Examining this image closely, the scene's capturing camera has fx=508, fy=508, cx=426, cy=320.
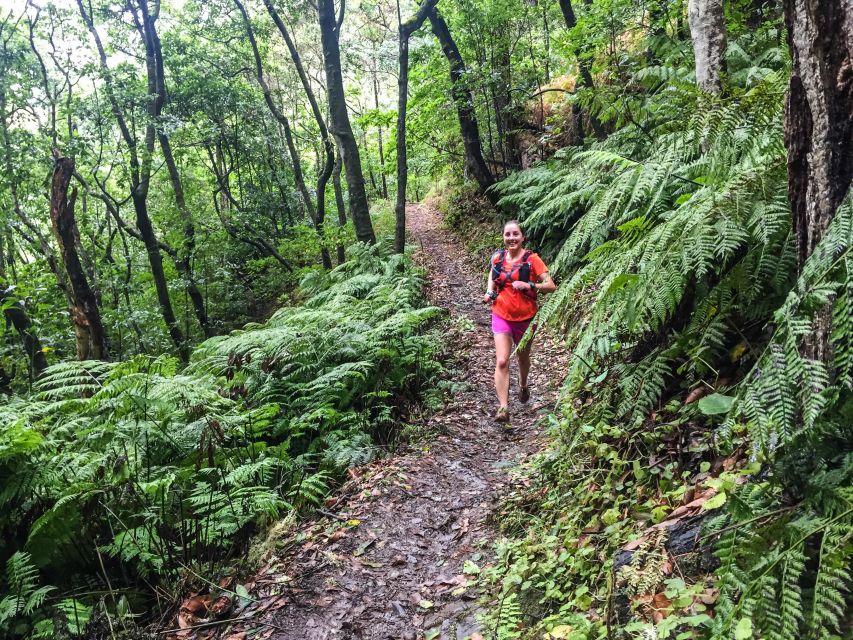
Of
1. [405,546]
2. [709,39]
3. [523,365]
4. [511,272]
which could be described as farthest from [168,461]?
[709,39]

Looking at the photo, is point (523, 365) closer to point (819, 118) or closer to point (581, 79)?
point (819, 118)

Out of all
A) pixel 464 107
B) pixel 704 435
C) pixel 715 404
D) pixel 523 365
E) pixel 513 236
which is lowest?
pixel 523 365

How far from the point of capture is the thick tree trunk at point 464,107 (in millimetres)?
12938

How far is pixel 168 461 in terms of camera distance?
15.2 feet

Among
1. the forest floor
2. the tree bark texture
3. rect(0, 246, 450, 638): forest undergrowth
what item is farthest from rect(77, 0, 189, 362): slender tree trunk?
the tree bark texture

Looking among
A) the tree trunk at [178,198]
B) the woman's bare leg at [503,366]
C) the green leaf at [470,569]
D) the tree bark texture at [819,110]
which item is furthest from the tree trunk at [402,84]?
the tree bark texture at [819,110]

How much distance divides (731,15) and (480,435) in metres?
7.30

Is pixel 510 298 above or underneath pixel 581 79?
underneath

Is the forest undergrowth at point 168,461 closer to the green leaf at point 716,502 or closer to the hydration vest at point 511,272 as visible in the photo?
the hydration vest at point 511,272

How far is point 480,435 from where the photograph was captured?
551cm

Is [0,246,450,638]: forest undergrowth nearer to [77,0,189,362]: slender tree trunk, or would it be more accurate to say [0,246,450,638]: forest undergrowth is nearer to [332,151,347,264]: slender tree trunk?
[77,0,189,362]: slender tree trunk

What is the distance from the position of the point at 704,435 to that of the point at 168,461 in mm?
4355

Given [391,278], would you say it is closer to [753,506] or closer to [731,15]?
[731,15]

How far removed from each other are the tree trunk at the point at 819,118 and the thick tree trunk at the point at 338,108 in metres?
10.7
